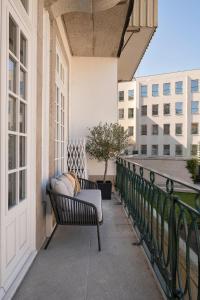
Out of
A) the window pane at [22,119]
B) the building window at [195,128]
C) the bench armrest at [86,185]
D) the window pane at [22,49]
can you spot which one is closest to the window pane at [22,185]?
the window pane at [22,119]

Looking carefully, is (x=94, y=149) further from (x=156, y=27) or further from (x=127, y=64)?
(x=127, y=64)

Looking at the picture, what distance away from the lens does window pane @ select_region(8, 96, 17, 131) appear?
2.00 meters

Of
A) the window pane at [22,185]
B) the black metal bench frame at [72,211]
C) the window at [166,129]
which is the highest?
the window at [166,129]

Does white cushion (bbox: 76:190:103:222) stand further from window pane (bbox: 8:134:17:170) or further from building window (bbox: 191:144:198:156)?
building window (bbox: 191:144:198:156)

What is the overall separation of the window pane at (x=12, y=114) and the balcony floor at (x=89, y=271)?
4.25 ft

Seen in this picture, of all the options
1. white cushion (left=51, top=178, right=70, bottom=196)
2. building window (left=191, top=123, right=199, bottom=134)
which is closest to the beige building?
white cushion (left=51, top=178, right=70, bottom=196)

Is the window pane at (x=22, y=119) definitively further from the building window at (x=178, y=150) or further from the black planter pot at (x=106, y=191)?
the building window at (x=178, y=150)

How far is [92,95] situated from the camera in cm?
629

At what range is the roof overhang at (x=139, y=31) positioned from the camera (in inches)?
189

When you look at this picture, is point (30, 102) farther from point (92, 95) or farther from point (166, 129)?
point (166, 129)

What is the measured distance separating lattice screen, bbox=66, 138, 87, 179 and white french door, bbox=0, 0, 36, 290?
10.0 ft

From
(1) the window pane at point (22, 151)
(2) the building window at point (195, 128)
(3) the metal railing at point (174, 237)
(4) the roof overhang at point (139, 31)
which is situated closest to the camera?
(3) the metal railing at point (174, 237)

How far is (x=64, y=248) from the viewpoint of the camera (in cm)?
280

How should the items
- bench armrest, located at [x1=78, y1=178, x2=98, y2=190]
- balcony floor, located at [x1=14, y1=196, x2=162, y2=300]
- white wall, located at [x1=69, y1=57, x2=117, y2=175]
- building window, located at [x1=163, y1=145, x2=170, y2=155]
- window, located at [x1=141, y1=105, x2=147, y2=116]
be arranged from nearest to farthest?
balcony floor, located at [x1=14, y1=196, x2=162, y2=300], bench armrest, located at [x1=78, y1=178, x2=98, y2=190], white wall, located at [x1=69, y1=57, x2=117, y2=175], building window, located at [x1=163, y1=145, x2=170, y2=155], window, located at [x1=141, y1=105, x2=147, y2=116]
